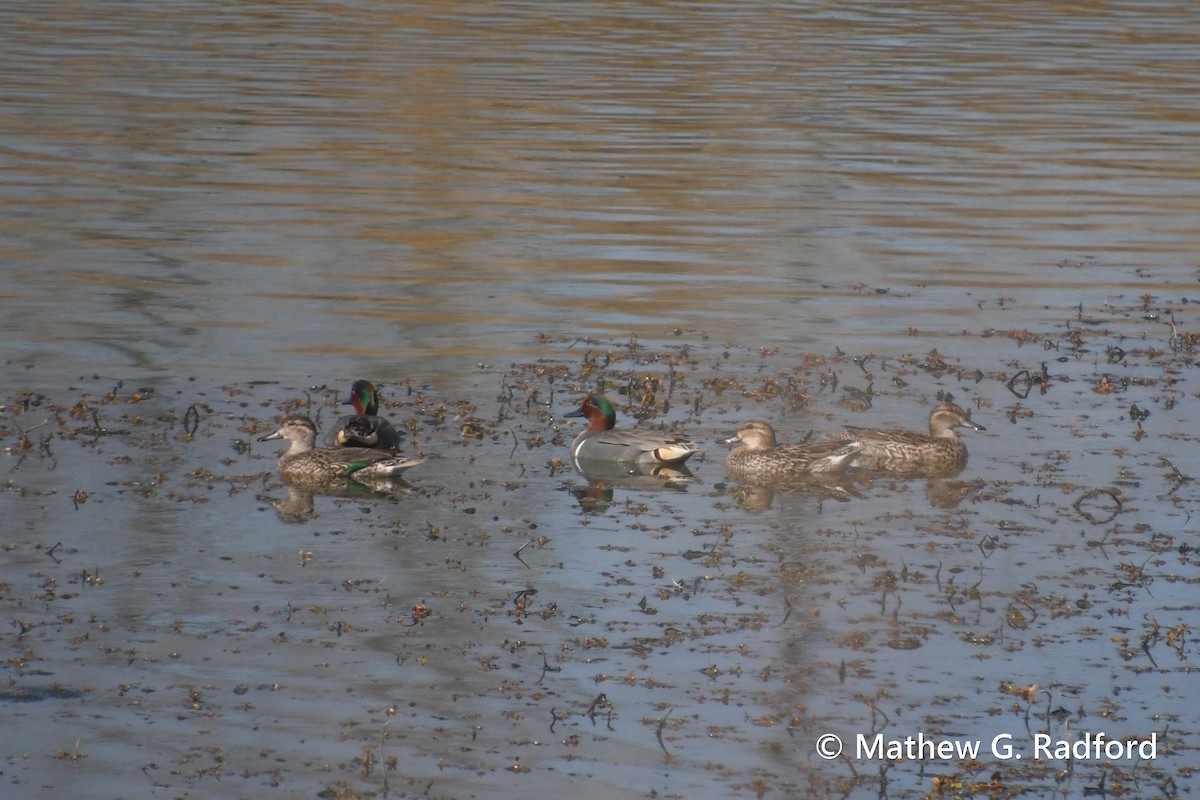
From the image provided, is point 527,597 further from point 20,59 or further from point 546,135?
point 20,59

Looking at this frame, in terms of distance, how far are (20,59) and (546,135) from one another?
13571 mm

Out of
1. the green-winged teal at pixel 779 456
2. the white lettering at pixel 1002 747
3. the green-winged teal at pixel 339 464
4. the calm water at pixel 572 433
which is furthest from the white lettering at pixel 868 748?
Result: the green-winged teal at pixel 339 464

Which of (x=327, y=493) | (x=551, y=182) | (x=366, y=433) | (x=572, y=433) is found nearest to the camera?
(x=327, y=493)

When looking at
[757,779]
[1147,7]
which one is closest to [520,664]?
[757,779]

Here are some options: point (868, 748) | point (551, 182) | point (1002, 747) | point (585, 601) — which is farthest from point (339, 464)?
point (551, 182)

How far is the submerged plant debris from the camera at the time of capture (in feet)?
26.5

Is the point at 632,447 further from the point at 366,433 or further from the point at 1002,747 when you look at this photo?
the point at 1002,747

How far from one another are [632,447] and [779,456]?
3.11ft

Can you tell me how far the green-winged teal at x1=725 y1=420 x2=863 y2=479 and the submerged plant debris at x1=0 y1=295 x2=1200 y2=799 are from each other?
16cm

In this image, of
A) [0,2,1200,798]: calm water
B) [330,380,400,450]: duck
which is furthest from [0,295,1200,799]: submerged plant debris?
[330,380,400,450]: duck

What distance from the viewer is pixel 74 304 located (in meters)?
17.7

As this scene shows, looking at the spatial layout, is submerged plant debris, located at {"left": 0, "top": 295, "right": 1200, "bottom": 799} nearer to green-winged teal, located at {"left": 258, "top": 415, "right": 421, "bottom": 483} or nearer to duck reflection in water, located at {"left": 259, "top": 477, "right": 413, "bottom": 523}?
duck reflection in water, located at {"left": 259, "top": 477, "right": 413, "bottom": 523}

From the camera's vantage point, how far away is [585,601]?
9.95 meters

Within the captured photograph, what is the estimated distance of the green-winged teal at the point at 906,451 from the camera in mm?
12516
